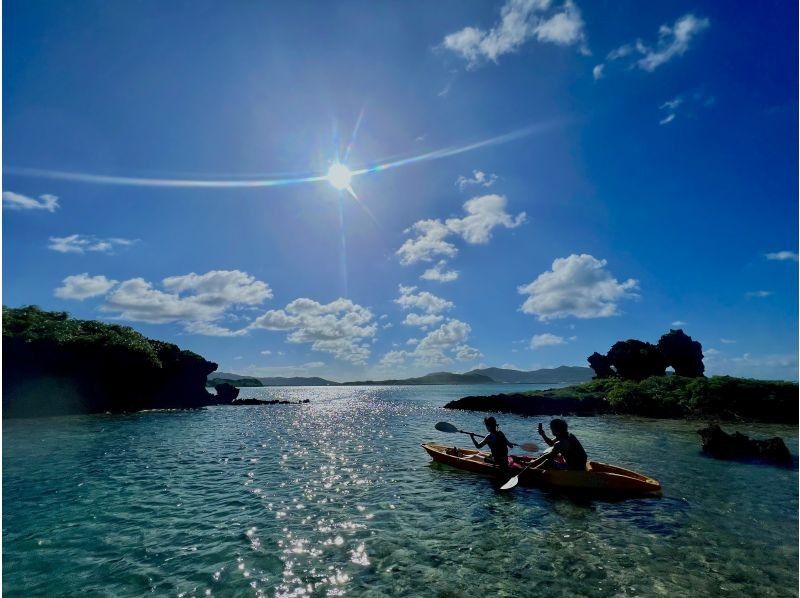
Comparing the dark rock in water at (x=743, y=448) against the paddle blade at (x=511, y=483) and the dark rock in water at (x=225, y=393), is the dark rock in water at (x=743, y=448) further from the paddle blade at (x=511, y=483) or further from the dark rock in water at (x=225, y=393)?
the dark rock in water at (x=225, y=393)

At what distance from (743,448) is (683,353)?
6610 cm

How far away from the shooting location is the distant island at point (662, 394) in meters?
45.6

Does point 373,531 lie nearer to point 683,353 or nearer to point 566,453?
point 566,453

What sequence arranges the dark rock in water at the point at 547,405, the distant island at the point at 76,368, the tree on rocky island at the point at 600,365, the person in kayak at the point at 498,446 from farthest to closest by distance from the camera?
1. the tree on rocky island at the point at 600,365
2. the dark rock in water at the point at 547,405
3. the distant island at the point at 76,368
4. the person in kayak at the point at 498,446

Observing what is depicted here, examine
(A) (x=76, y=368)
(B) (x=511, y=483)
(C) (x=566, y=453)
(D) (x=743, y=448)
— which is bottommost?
(B) (x=511, y=483)

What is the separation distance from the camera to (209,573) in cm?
1003

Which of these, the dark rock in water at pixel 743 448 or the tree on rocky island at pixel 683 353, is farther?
the tree on rocky island at pixel 683 353

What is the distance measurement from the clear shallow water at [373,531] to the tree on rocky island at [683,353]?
2687 inches

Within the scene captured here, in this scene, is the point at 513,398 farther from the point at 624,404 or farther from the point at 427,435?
the point at 427,435

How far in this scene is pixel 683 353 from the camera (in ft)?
264

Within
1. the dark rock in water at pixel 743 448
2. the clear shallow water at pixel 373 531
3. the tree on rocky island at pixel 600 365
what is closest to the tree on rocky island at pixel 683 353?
the tree on rocky island at pixel 600 365

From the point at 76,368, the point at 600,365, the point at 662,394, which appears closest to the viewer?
the point at 662,394

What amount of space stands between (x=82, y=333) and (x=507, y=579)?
256 feet

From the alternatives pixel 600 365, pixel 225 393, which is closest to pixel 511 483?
pixel 600 365
